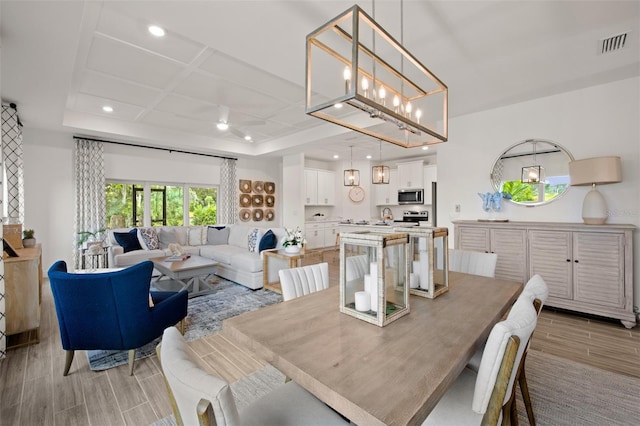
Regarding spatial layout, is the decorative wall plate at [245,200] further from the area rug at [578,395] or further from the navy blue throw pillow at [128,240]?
the area rug at [578,395]

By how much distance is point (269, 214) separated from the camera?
7938 mm

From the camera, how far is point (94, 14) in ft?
7.25

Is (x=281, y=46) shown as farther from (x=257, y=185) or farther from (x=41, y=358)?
(x=257, y=185)

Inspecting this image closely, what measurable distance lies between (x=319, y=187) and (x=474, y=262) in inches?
234

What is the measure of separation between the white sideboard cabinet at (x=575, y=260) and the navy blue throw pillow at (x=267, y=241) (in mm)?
3177

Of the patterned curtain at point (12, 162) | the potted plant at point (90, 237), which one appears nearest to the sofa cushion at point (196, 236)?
the potted plant at point (90, 237)

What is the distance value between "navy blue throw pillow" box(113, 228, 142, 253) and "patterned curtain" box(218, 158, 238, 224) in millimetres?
2129

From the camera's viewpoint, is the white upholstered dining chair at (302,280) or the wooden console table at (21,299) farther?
the wooden console table at (21,299)

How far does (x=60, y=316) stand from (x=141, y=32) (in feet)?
7.83

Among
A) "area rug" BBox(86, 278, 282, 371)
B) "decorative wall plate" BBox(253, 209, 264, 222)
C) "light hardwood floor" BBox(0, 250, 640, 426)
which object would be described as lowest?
"light hardwood floor" BBox(0, 250, 640, 426)

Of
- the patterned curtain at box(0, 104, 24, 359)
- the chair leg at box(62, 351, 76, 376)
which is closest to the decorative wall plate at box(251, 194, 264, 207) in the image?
the patterned curtain at box(0, 104, 24, 359)

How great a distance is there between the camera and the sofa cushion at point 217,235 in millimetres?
6047

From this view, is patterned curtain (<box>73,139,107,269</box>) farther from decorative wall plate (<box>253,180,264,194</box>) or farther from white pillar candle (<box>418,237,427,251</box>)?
white pillar candle (<box>418,237,427,251</box>)

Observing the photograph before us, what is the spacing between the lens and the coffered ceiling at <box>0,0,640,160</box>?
1.98 meters
